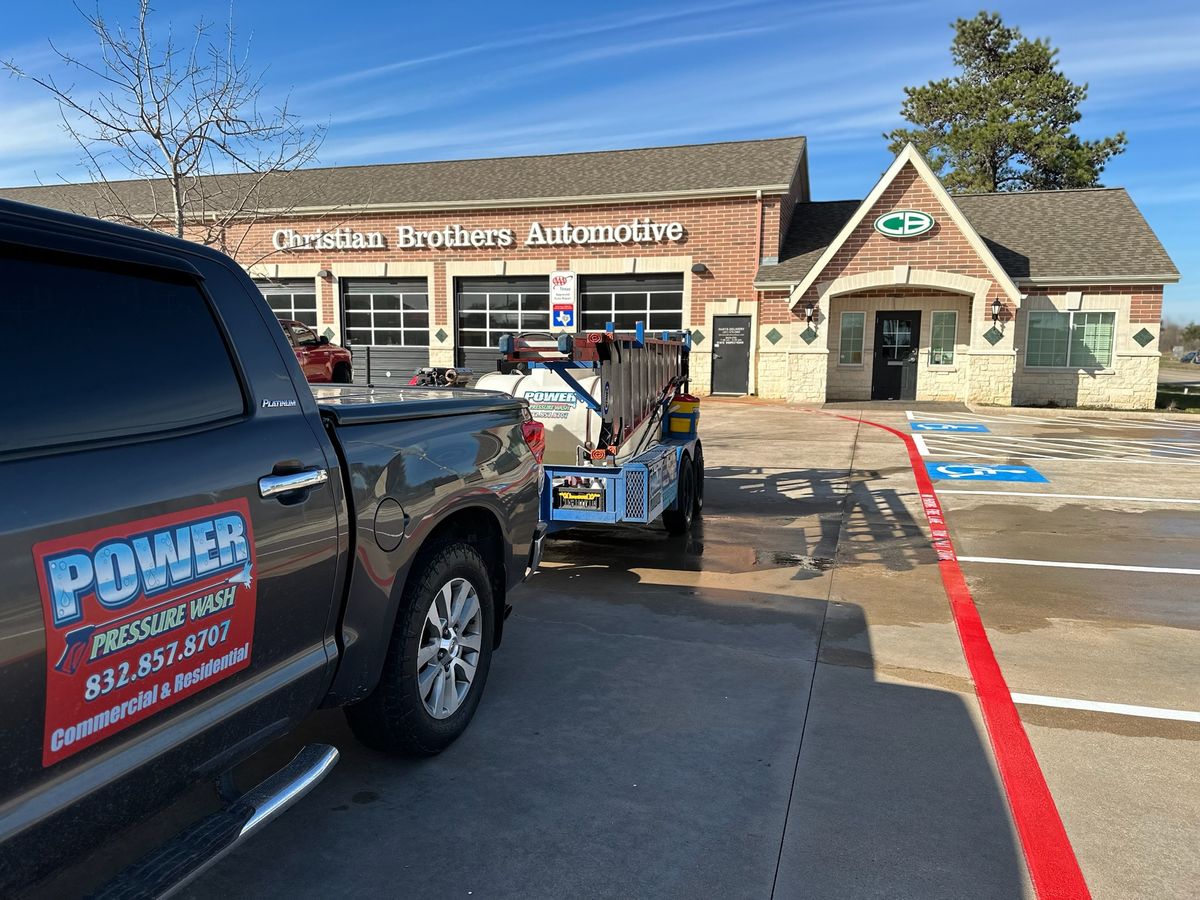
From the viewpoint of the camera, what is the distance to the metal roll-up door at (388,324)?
26.9 metres

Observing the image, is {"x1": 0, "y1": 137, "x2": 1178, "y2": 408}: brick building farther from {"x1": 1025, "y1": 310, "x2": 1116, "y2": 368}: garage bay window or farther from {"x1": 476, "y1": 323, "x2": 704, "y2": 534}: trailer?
{"x1": 476, "y1": 323, "x2": 704, "y2": 534}: trailer

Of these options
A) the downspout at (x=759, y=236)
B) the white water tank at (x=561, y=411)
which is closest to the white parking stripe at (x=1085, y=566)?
the white water tank at (x=561, y=411)

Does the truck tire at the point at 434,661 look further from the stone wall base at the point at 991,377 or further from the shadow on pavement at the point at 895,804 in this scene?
the stone wall base at the point at 991,377

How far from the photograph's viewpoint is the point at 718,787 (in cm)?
338

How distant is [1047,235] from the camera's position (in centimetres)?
2303

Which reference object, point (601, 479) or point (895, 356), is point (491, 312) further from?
point (601, 479)

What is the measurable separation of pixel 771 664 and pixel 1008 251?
2160cm

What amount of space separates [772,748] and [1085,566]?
450 centimetres

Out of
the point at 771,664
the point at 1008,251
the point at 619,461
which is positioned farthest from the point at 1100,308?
the point at 771,664

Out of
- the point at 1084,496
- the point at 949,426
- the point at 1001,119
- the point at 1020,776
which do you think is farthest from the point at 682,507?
the point at 1001,119

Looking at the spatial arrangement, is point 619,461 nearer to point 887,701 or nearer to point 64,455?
point 887,701

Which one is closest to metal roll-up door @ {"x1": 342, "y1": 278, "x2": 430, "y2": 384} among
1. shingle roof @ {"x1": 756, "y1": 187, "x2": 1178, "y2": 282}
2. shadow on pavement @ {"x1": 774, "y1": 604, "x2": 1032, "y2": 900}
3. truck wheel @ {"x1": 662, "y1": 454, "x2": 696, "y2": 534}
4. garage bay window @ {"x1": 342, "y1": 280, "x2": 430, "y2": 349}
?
garage bay window @ {"x1": 342, "y1": 280, "x2": 430, "y2": 349}

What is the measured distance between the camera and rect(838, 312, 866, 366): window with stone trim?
76.2ft

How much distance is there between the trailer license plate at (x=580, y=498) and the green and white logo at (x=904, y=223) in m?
17.6
